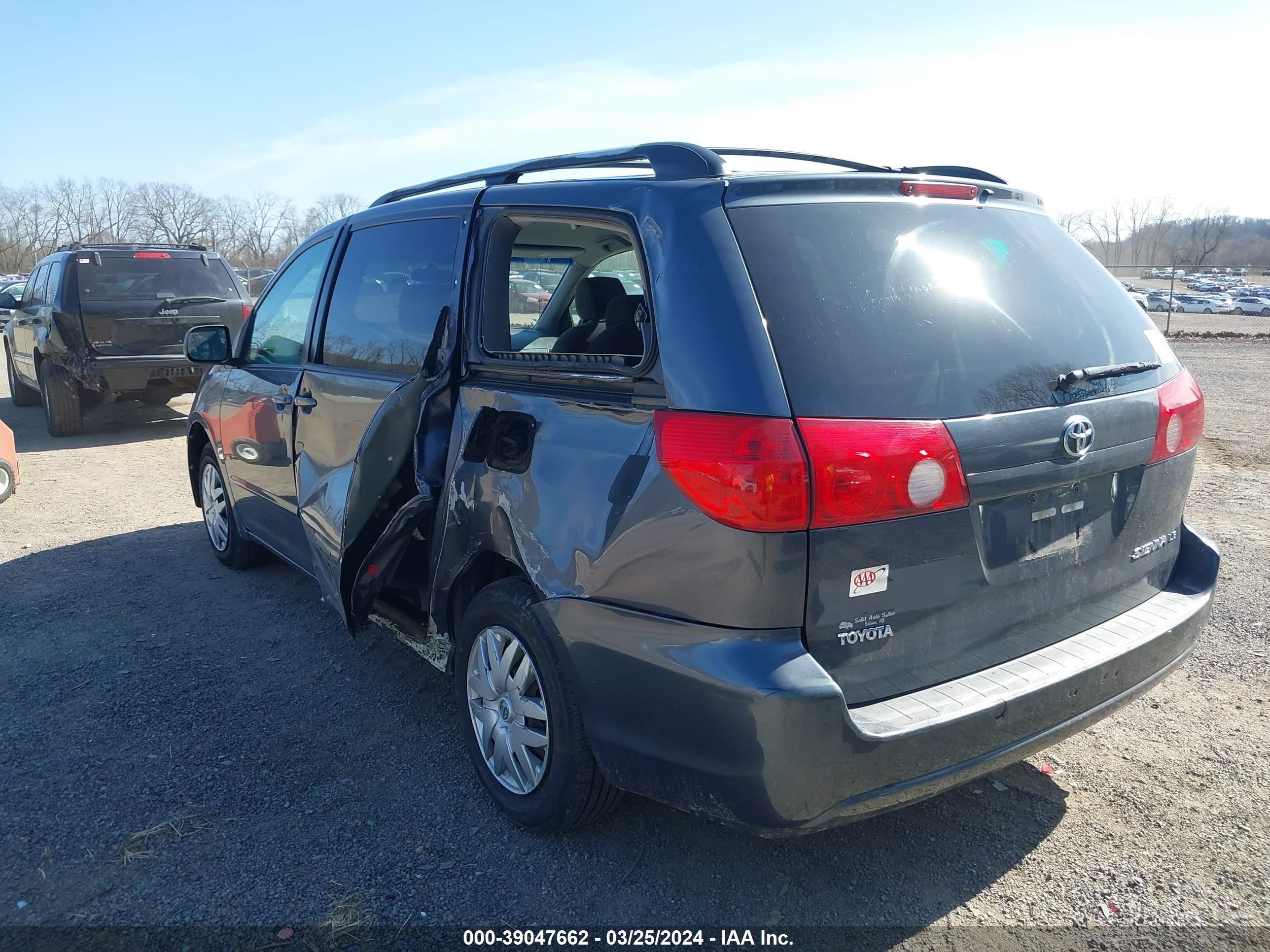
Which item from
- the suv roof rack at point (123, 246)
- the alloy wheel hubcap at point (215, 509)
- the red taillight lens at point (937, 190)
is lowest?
the alloy wheel hubcap at point (215, 509)

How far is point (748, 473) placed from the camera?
7.16 ft

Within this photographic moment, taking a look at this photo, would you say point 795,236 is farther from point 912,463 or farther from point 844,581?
point 844,581

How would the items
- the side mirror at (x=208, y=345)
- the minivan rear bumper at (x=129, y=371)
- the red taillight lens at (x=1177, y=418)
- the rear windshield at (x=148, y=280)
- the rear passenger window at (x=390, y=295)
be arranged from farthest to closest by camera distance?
the rear windshield at (x=148, y=280)
the minivan rear bumper at (x=129, y=371)
the side mirror at (x=208, y=345)
the rear passenger window at (x=390, y=295)
the red taillight lens at (x=1177, y=418)

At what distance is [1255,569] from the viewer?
5.26 m

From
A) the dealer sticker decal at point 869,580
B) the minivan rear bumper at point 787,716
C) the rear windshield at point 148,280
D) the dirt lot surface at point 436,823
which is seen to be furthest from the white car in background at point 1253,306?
the dealer sticker decal at point 869,580

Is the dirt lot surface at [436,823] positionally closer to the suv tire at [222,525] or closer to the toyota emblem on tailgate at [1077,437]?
the suv tire at [222,525]

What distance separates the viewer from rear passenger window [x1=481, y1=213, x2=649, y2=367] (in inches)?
125

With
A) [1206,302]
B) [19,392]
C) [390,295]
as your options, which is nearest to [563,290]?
[390,295]

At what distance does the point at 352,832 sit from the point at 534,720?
707mm

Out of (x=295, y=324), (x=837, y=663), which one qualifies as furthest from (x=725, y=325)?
(x=295, y=324)

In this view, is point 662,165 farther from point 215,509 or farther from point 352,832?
point 215,509

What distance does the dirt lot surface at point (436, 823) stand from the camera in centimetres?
264

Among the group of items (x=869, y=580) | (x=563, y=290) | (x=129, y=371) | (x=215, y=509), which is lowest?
(x=215, y=509)

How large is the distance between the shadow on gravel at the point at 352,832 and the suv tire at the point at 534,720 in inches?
4.9
